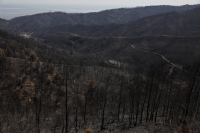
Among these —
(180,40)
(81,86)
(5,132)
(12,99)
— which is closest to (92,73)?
(81,86)

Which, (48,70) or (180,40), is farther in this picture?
(180,40)

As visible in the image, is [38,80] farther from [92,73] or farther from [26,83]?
[92,73]

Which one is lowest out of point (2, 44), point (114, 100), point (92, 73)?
point (114, 100)

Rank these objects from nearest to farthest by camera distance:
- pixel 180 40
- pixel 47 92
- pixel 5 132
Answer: pixel 5 132 → pixel 47 92 → pixel 180 40

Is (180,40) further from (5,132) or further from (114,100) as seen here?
(5,132)

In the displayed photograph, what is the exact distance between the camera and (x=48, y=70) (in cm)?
7994

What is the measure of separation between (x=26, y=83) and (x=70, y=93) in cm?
2316

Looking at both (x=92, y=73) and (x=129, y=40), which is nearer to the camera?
(x=92, y=73)

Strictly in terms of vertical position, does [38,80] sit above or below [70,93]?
above

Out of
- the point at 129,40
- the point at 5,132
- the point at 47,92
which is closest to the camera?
the point at 5,132

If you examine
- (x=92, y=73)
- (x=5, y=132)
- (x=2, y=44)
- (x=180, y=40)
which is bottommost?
(x=92, y=73)

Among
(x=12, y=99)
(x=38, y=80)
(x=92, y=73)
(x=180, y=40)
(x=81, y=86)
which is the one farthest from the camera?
(x=180, y=40)

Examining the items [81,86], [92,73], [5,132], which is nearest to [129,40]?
[92,73]

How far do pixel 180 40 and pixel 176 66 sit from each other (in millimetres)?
55891
